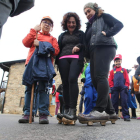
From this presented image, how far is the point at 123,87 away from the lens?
4082 millimetres

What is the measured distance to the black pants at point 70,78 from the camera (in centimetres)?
226

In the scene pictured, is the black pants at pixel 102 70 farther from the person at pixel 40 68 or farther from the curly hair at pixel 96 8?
the person at pixel 40 68

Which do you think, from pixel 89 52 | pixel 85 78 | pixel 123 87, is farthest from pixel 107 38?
pixel 123 87

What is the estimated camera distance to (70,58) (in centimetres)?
243

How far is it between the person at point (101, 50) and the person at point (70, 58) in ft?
0.56

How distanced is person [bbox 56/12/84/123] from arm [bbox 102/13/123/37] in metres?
0.45

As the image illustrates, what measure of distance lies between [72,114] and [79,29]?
1.42 metres

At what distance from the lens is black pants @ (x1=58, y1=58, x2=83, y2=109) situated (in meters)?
2.26

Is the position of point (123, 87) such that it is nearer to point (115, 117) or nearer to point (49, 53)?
point (115, 117)

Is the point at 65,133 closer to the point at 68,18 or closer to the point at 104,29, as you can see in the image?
Answer: the point at 104,29

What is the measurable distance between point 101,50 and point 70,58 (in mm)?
478

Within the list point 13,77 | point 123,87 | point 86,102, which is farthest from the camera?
point 13,77

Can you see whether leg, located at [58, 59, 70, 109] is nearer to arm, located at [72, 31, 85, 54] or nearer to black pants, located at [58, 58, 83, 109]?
black pants, located at [58, 58, 83, 109]

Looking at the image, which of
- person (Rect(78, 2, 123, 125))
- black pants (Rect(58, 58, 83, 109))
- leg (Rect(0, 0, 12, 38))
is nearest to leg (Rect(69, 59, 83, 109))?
black pants (Rect(58, 58, 83, 109))
